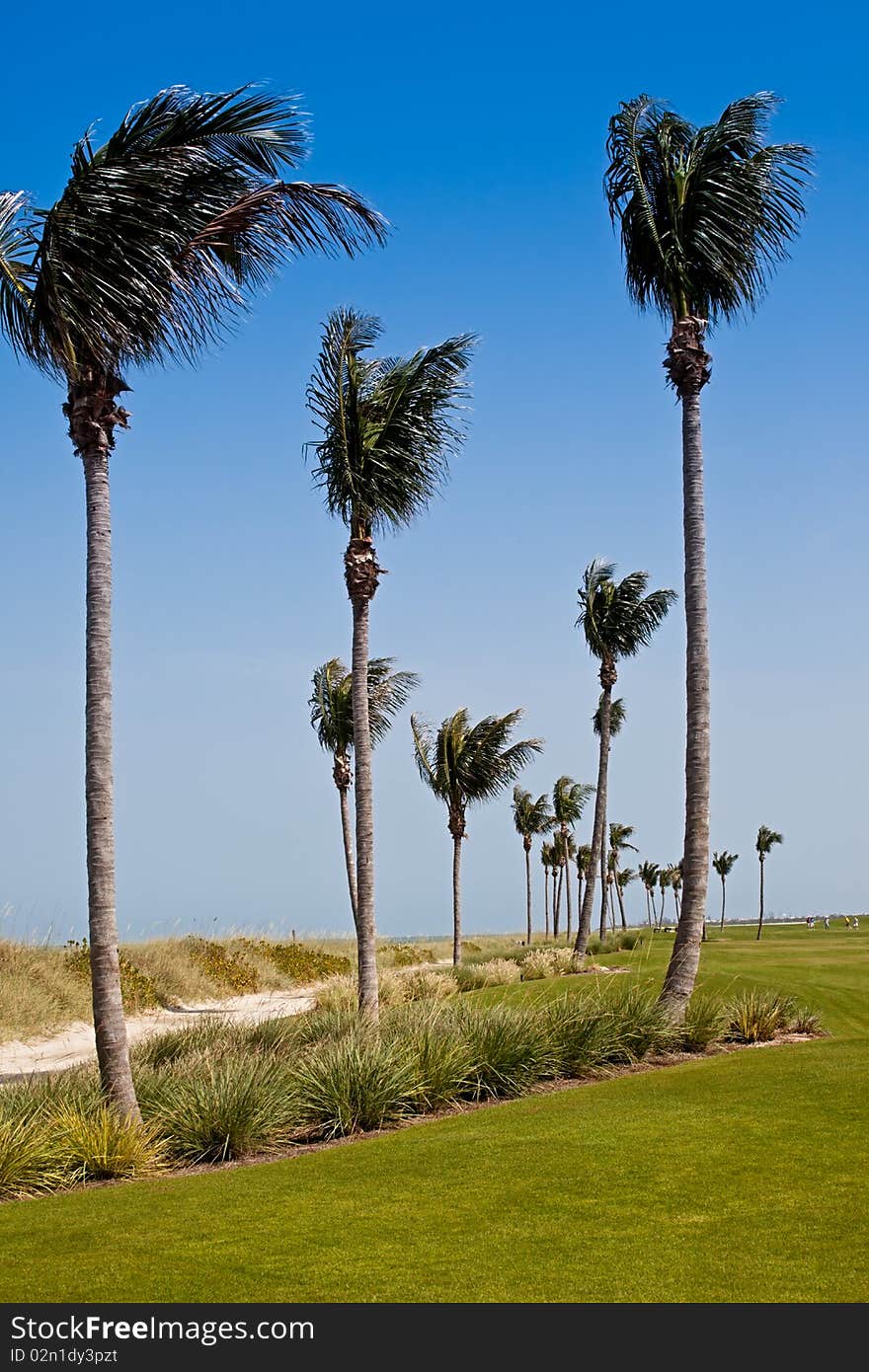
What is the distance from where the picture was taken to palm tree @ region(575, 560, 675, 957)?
31.8 meters

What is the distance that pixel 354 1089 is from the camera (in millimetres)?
10867

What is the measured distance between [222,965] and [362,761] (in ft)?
53.5

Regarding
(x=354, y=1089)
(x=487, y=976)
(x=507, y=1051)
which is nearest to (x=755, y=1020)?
(x=507, y=1051)

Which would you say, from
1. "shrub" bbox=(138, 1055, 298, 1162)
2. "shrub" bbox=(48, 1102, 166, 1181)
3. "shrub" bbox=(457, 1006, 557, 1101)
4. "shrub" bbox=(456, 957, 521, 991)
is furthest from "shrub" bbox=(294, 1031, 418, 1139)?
"shrub" bbox=(456, 957, 521, 991)

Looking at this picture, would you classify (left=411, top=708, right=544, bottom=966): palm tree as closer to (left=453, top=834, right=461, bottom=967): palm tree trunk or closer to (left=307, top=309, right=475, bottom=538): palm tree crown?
(left=453, top=834, right=461, bottom=967): palm tree trunk

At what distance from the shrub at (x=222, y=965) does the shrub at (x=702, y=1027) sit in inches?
725

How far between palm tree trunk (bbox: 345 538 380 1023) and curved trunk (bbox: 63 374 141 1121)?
244 inches

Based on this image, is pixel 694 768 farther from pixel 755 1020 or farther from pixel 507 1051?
pixel 507 1051

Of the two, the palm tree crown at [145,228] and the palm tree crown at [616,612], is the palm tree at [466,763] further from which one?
the palm tree crown at [145,228]

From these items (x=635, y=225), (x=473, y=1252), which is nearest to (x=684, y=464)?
(x=635, y=225)

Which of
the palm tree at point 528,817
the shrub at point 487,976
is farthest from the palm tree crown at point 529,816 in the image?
the shrub at point 487,976

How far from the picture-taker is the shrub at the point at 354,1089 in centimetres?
1066
